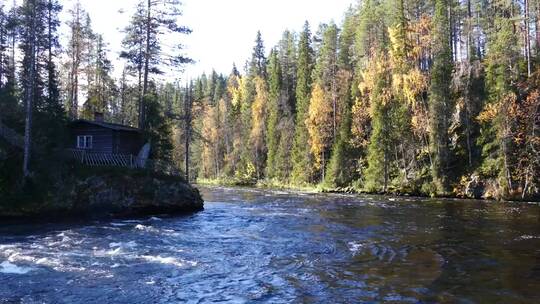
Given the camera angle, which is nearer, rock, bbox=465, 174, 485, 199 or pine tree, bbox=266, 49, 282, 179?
rock, bbox=465, 174, 485, 199

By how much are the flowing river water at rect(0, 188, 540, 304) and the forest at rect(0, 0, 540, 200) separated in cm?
1106

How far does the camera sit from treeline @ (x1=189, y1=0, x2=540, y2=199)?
145ft

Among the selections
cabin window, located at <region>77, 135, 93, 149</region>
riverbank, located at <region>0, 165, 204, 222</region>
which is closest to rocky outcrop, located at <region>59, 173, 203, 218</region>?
riverbank, located at <region>0, 165, 204, 222</region>

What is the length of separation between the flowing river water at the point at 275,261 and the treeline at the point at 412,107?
1905 centimetres

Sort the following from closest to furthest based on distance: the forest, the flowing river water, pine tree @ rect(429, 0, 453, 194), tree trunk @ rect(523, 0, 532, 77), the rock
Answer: the flowing river water < the forest < the rock < pine tree @ rect(429, 0, 453, 194) < tree trunk @ rect(523, 0, 532, 77)

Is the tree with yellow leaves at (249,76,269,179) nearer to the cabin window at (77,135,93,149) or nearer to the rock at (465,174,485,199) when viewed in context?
the rock at (465,174,485,199)

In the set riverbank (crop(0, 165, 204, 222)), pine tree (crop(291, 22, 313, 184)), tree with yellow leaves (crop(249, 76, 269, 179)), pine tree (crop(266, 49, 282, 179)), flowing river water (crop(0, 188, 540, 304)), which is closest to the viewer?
flowing river water (crop(0, 188, 540, 304))

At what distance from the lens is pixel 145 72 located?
38.2m

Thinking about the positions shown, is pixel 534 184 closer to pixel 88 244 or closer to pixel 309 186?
pixel 309 186

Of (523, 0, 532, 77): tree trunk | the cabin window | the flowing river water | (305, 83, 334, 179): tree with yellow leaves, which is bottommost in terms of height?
the flowing river water

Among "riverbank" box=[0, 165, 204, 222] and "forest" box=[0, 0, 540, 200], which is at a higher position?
"forest" box=[0, 0, 540, 200]

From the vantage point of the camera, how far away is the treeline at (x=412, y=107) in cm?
4406

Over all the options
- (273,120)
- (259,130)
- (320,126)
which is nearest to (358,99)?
(320,126)

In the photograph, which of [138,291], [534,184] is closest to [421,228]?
[138,291]
